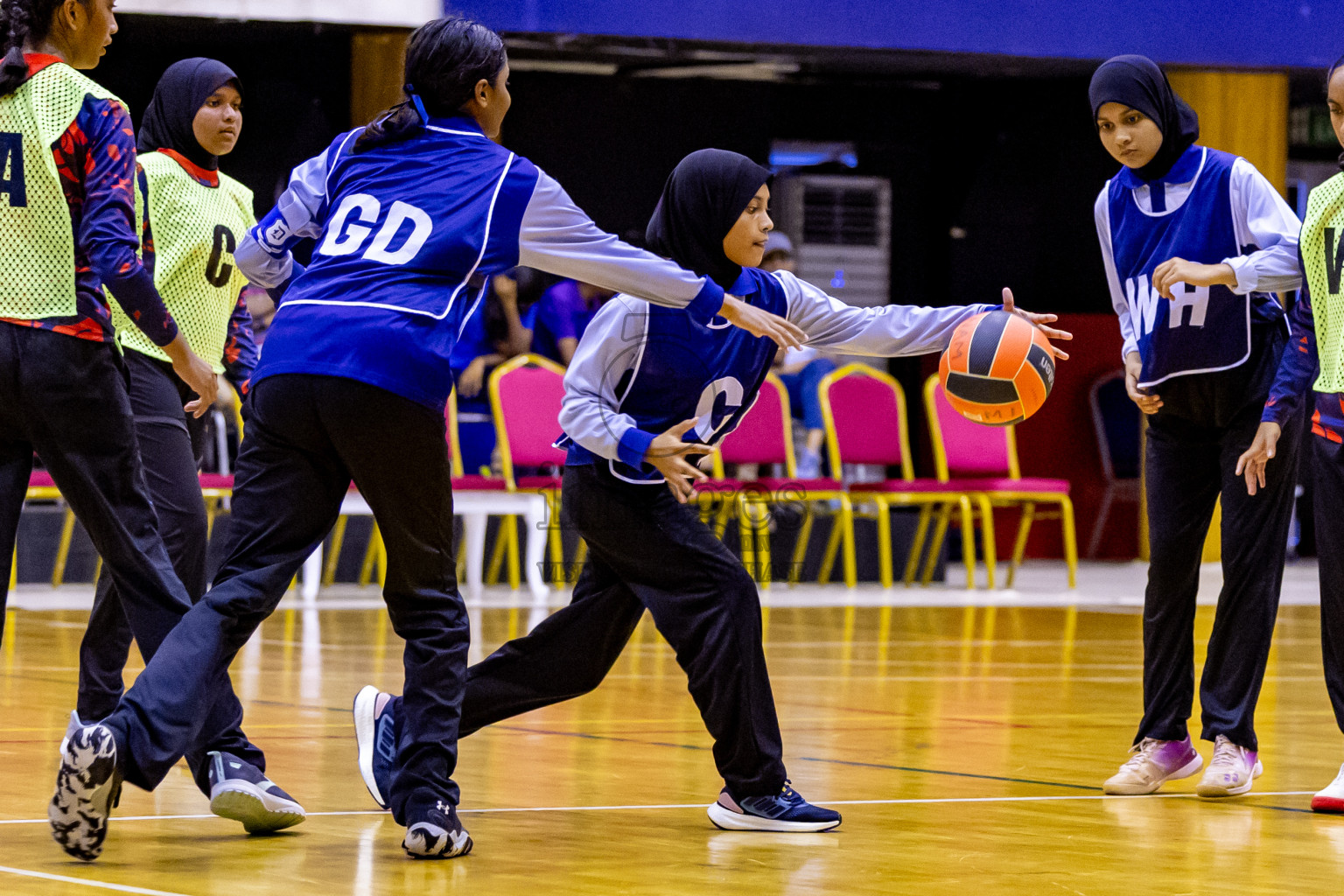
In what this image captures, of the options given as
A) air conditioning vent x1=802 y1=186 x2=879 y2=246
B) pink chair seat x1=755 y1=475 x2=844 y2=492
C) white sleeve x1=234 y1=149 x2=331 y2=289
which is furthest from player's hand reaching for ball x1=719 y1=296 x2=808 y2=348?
air conditioning vent x1=802 y1=186 x2=879 y2=246

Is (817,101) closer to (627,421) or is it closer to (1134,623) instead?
(1134,623)

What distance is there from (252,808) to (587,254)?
1.34m

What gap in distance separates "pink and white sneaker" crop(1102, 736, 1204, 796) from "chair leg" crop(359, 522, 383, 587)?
7.74 metres

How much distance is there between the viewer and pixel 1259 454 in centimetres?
479

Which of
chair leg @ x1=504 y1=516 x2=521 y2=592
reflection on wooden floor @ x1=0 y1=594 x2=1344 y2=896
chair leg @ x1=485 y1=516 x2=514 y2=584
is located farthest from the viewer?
chair leg @ x1=485 y1=516 x2=514 y2=584

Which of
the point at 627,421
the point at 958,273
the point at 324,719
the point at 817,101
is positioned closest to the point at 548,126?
the point at 817,101

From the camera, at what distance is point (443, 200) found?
387 centimetres

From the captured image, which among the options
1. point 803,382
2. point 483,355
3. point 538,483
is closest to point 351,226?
point 538,483

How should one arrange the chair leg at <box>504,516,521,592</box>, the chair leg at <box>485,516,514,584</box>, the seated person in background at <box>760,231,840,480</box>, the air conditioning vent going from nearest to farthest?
1. the chair leg at <box>504,516,521,592</box>
2. the chair leg at <box>485,516,514,584</box>
3. the seated person in background at <box>760,231,840,480</box>
4. the air conditioning vent

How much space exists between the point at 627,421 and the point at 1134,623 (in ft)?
22.1

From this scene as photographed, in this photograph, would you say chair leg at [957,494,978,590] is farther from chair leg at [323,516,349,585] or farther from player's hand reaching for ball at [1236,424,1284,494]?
player's hand reaching for ball at [1236,424,1284,494]

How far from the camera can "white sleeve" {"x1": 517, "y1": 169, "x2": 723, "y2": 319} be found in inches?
153

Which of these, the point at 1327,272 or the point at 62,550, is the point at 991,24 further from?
the point at 1327,272

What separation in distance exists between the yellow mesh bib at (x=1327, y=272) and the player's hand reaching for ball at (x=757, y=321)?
1.49 m
